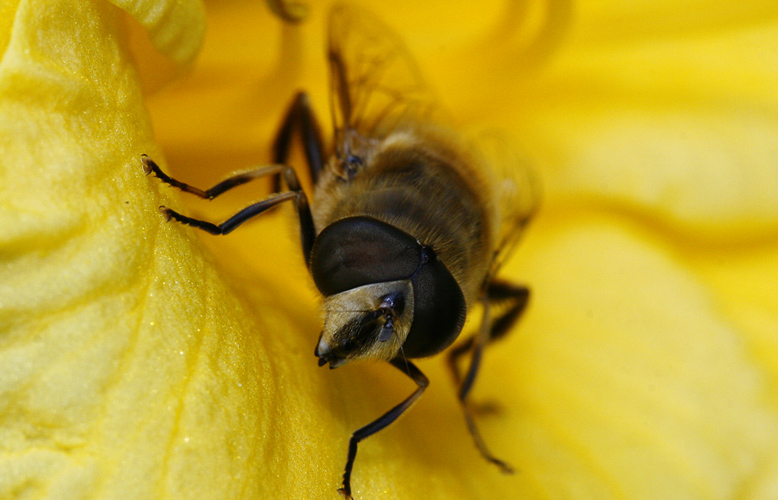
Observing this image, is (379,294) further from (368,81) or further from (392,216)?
(368,81)

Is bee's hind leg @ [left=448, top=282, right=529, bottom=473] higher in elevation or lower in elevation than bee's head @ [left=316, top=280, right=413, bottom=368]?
lower

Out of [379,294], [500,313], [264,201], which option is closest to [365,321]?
[379,294]

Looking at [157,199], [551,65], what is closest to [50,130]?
[157,199]

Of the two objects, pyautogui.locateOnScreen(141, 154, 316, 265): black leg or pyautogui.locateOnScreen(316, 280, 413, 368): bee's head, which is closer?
pyautogui.locateOnScreen(316, 280, 413, 368): bee's head

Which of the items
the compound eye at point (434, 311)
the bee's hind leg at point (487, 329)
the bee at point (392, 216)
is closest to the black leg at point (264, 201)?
the bee at point (392, 216)

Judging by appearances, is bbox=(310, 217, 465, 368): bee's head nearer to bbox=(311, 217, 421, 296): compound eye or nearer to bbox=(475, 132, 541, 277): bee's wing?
bbox=(311, 217, 421, 296): compound eye

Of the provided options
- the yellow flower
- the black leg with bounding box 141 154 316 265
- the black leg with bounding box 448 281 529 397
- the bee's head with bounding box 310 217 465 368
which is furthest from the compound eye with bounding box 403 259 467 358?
the black leg with bounding box 448 281 529 397

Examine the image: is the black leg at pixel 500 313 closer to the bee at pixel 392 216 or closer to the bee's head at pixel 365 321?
the bee at pixel 392 216
